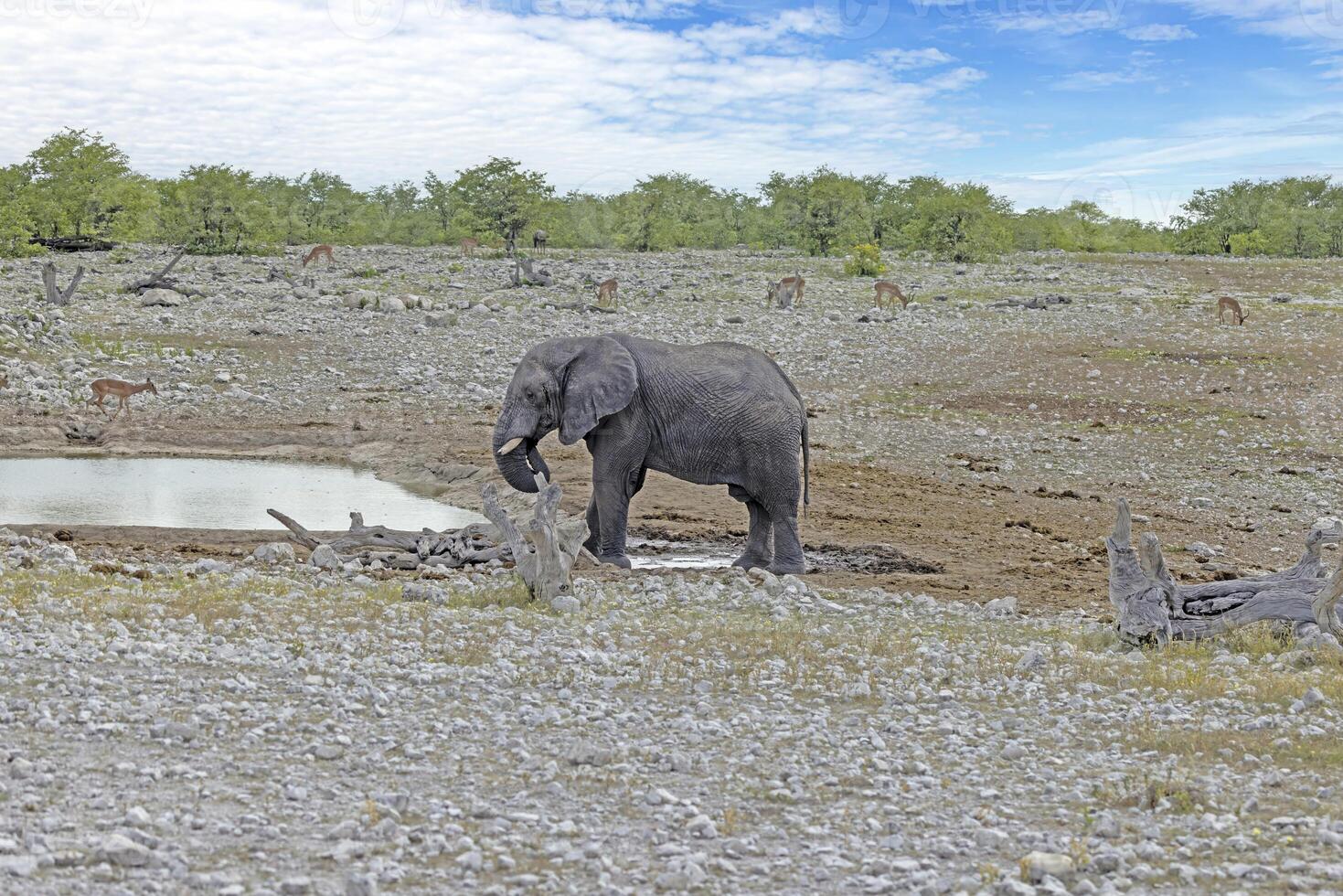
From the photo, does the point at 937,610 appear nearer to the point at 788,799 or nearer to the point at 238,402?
the point at 788,799

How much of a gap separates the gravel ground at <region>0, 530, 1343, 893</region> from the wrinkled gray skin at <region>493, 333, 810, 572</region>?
3014 mm

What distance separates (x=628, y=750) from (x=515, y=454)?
8.05 m

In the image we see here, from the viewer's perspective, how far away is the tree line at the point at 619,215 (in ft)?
186

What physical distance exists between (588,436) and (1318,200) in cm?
8157

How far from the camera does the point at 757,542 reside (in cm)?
1734

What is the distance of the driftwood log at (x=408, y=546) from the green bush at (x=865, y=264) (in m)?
38.0

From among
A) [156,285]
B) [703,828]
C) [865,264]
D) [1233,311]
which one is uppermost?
[865,264]

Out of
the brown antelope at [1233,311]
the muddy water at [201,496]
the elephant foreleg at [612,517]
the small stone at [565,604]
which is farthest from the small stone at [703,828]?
the brown antelope at [1233,311]

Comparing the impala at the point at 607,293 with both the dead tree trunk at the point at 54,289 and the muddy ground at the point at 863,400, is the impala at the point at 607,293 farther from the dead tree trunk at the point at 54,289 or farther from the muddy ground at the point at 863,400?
the dead tree trunk at the point at 54,289

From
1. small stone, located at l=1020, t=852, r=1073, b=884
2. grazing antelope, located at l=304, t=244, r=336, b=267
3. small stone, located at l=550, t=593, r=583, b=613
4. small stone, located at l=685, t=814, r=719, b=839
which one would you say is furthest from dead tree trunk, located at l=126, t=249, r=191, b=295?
small stone, located at l=1020, t=852, r=1073, b=884

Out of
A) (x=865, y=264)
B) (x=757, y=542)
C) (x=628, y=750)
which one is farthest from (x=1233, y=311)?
(x=628, y=750)

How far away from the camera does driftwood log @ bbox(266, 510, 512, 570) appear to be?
53.2 ft

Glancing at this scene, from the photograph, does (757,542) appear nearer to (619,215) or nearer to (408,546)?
(408,546)

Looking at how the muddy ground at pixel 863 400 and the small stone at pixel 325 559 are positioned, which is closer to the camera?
the small stone at pixel 325 559
